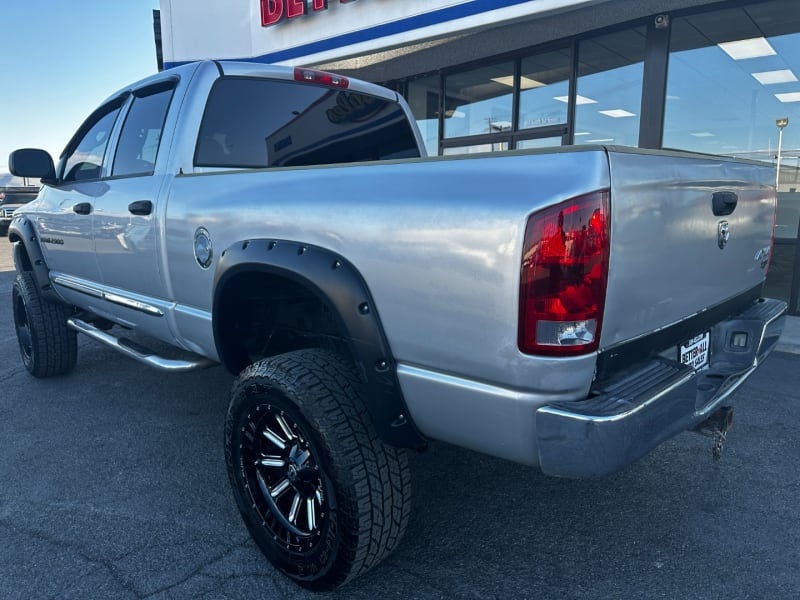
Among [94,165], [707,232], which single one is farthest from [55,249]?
[707,232]

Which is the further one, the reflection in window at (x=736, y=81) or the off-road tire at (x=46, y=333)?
the reflection in window at (x=736, y=81)

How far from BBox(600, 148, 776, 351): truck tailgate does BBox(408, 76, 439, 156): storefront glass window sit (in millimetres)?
7654

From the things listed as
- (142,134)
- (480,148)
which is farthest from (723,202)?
(480,148)

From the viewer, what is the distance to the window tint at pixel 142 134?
10.2 ft

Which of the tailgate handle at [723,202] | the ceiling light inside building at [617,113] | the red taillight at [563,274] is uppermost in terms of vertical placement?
the ceiling light inside building at [617,113]

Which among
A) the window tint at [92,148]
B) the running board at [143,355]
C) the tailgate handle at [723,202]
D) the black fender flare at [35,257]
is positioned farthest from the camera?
the black fender flare at [35,257]

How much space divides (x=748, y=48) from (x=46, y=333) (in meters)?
7.41

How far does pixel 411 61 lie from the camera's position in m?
8.80

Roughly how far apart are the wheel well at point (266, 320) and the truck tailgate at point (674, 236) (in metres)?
1.06

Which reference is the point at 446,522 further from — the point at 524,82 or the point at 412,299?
the point at 524,82

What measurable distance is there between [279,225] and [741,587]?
2.11 metres

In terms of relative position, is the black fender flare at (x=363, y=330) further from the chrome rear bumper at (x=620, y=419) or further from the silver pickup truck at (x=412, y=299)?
the chrome rear bumper at (x=620, y=419)

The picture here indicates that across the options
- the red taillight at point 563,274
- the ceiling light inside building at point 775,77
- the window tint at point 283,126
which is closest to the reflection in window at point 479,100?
the ceiling light inside building at point 775,77

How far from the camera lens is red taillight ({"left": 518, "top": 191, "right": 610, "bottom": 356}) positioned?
1.52 metres
